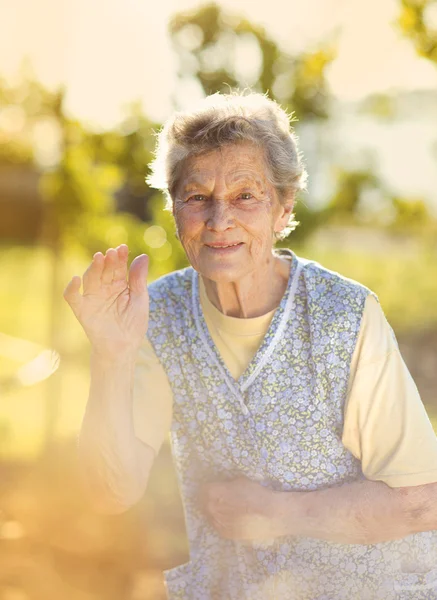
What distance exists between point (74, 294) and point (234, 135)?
59 centimetres

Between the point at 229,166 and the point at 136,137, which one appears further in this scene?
the point at 136,137

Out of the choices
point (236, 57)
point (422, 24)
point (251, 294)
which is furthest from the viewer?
point (236, 57)

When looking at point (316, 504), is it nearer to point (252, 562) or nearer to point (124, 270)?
point (252, 562)

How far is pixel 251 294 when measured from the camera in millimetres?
2070

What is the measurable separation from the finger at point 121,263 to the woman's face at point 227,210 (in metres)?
0.20

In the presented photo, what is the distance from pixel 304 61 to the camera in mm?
3908

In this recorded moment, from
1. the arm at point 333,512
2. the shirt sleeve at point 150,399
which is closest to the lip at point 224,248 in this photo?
the shirt sleeve at point 150,399

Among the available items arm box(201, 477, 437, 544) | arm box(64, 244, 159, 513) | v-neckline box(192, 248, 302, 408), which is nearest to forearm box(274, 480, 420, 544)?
arm box(201, 477, 437, 544)

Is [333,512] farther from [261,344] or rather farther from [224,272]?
[224,272]

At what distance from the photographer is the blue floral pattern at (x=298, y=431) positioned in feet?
6.41

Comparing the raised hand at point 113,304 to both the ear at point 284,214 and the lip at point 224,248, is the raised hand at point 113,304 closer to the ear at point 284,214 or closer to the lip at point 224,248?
the lip at point 224,248

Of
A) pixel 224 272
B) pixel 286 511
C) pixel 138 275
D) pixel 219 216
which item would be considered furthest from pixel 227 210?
pixel 286 511

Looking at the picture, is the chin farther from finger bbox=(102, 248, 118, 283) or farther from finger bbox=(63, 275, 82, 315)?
finger bbox=(63, 275, 82, 315)

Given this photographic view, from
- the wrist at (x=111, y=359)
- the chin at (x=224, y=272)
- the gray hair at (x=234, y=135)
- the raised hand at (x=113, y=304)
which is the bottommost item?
the wrist at (x=111, y=359)
